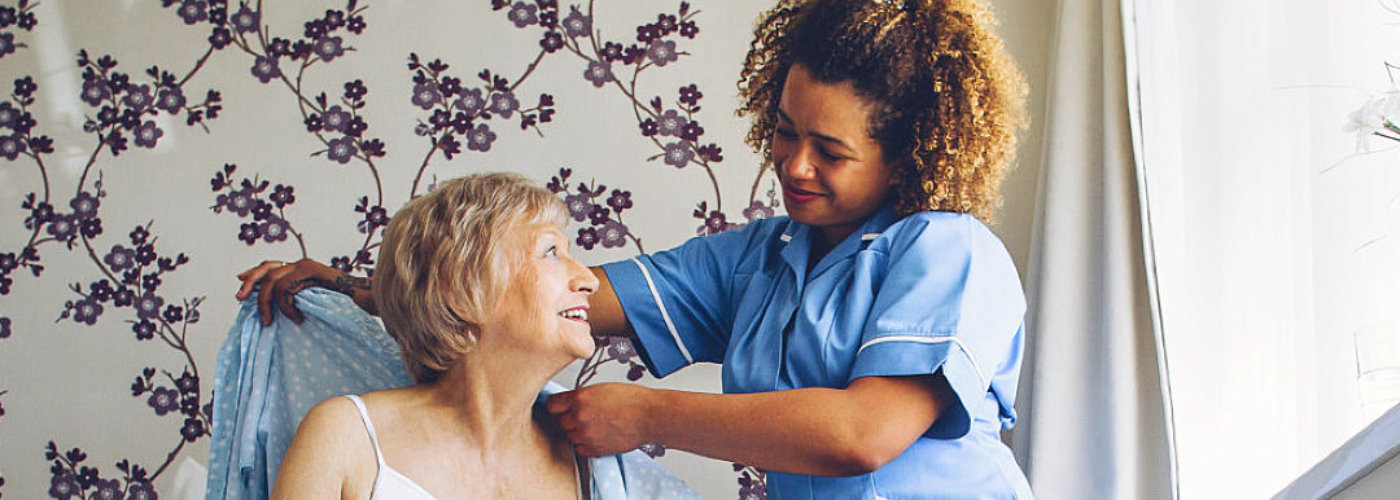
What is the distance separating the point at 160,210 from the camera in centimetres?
238

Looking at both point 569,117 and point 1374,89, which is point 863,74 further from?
point 569,117

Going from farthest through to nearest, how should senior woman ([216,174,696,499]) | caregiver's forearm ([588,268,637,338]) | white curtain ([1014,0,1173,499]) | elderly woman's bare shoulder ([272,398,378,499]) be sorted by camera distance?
1. white curtain ([1014,0,1173,499])
2. caregiver's forearm ([588,268,637,338])
3. senior woman ([216,174,696,499])
4. elderly woman's bare shoulder ([272,398,378,499])

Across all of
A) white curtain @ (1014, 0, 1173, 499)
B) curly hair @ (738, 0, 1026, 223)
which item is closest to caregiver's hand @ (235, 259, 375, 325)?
curly hair @ (738, 0, 1026, 223)

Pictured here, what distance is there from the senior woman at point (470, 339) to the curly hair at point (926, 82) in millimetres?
455

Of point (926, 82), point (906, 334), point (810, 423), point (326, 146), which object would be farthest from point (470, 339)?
point (326, 146)

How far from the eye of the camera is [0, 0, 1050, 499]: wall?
93.1 inches

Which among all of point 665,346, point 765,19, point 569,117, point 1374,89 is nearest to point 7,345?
point 569,117

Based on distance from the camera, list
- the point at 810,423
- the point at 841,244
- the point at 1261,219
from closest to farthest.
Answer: the point at 810,423 < the point at 841,244 < the point at 1261,219

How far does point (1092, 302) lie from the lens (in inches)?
81.9

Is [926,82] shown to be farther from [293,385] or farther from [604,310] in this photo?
[293,385]

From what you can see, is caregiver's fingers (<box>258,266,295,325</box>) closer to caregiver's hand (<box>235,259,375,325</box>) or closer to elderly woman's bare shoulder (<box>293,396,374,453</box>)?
caregiver's hand (<box>235,259,375,325</box>)

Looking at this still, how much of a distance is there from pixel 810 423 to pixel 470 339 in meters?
0.47

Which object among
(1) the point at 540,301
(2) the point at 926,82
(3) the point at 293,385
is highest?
(2) the point at 926,82

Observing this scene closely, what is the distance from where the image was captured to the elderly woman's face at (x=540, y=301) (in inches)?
57.6
